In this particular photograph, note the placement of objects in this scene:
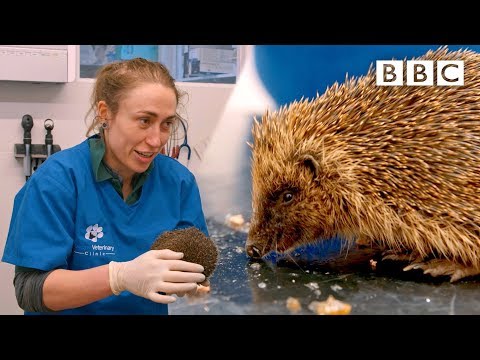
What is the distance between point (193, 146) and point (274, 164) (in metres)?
0.35

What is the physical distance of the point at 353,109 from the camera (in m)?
2.03

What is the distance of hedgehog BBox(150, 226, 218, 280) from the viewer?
159 cm

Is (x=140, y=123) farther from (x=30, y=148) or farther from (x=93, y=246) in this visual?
(x=30, y=148)

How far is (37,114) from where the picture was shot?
2051mm

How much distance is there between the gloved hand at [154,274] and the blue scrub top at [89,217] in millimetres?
195

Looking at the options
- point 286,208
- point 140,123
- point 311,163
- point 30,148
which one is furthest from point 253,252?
point 30,148

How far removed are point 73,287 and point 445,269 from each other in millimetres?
1396

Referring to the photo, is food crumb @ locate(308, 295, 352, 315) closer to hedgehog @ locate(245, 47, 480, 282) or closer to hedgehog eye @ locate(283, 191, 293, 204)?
hedgehog @ locate(245, 47, 480, 282)

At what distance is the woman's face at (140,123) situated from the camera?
1621 mm

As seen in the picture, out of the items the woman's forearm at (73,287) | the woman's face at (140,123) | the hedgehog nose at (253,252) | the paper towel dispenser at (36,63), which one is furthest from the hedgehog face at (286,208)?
the paper towel dispenser at (36,63)

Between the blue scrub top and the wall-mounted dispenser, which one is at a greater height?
the wall-mounted dispenser

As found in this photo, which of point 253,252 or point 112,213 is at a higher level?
point 112,213

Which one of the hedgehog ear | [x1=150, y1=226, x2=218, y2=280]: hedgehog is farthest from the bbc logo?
[x1=150, y1=226, x2=218, y2=280]: hedgehog

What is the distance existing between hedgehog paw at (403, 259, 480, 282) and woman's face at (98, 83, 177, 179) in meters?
1.13
